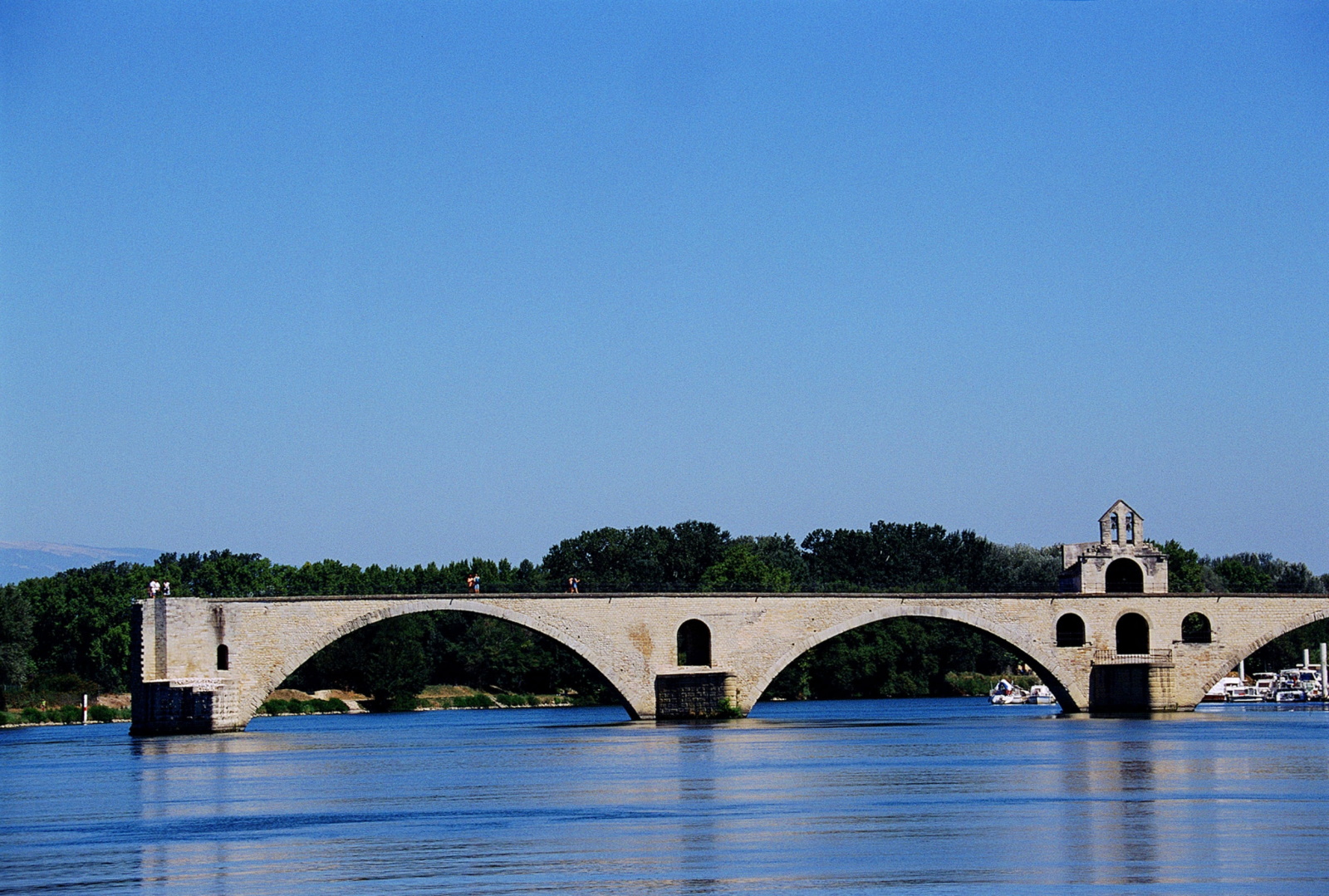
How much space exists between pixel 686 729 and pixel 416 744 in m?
8.41

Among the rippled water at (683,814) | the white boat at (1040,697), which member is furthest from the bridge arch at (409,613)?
the white boat at (1040,697)

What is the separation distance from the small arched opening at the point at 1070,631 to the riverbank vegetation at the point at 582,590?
51.5 ft

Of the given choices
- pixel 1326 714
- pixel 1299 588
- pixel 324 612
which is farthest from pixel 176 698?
pixel 1299 588

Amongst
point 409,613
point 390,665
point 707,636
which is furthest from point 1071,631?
point 390,665

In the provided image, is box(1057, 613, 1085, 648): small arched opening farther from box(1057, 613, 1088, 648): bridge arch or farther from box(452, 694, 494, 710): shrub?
box(452, 694, 494, 710): shrub

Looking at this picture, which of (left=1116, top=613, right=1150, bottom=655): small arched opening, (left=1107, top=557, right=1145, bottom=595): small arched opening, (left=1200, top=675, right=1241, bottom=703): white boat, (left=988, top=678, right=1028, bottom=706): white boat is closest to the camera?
(left=1116, top=613, right=1150, bottom=655): small arched opening

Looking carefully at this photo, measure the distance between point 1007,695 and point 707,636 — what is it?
86.7 ft

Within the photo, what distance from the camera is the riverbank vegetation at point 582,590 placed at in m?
84.4

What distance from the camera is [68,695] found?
73812 mm

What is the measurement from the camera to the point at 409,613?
57.8 metres

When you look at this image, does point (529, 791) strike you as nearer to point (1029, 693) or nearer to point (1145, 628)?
point (1145, 628)

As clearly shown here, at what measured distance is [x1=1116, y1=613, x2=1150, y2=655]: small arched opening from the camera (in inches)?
2566

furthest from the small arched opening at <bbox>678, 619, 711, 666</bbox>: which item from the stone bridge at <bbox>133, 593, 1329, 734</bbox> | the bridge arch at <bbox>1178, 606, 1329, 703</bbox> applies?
the bridge arch at <bbox>1178, 606, 1329, 703</bbox>

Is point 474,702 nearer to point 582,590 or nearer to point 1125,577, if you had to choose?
point 582,590
